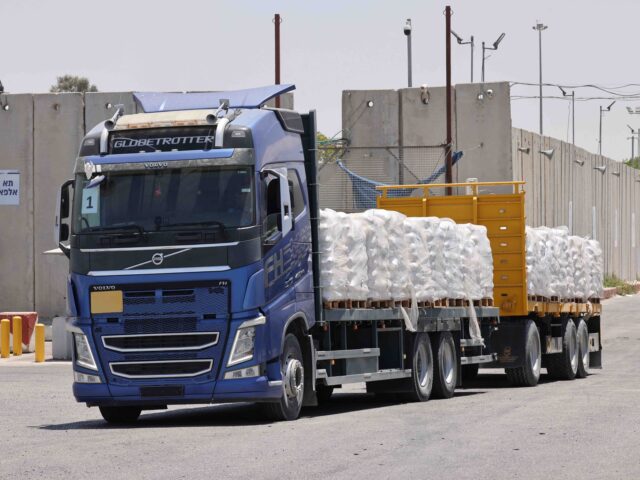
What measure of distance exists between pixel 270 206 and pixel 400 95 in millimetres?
27876

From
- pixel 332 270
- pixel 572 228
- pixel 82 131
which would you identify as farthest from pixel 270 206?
pixel 572 228

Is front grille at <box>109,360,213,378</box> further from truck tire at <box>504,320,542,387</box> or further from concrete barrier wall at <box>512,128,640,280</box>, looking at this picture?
concrete barrier wall at <box>512,128,640,280</box>

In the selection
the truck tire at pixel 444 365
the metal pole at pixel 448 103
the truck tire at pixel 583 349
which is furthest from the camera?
the metal pole at pixel 448 103

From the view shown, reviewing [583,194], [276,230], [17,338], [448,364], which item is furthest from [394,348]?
[583,194]

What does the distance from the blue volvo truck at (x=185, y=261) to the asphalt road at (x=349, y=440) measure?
21.7 inches

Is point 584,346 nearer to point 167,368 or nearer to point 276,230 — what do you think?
point 276,230

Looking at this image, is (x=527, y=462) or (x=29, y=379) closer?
(x=527, y=462)

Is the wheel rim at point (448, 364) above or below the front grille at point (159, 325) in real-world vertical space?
below

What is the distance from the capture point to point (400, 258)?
19906mm

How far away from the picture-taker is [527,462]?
12.2 meters

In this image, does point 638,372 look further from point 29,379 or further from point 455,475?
point 455,475

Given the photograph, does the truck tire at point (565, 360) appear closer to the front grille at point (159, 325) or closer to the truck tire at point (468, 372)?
the truck tire at point (468, 372)

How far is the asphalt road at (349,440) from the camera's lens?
38.6ft

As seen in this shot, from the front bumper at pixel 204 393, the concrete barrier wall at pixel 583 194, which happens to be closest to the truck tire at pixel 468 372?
the front bumper at pixel 204 393
